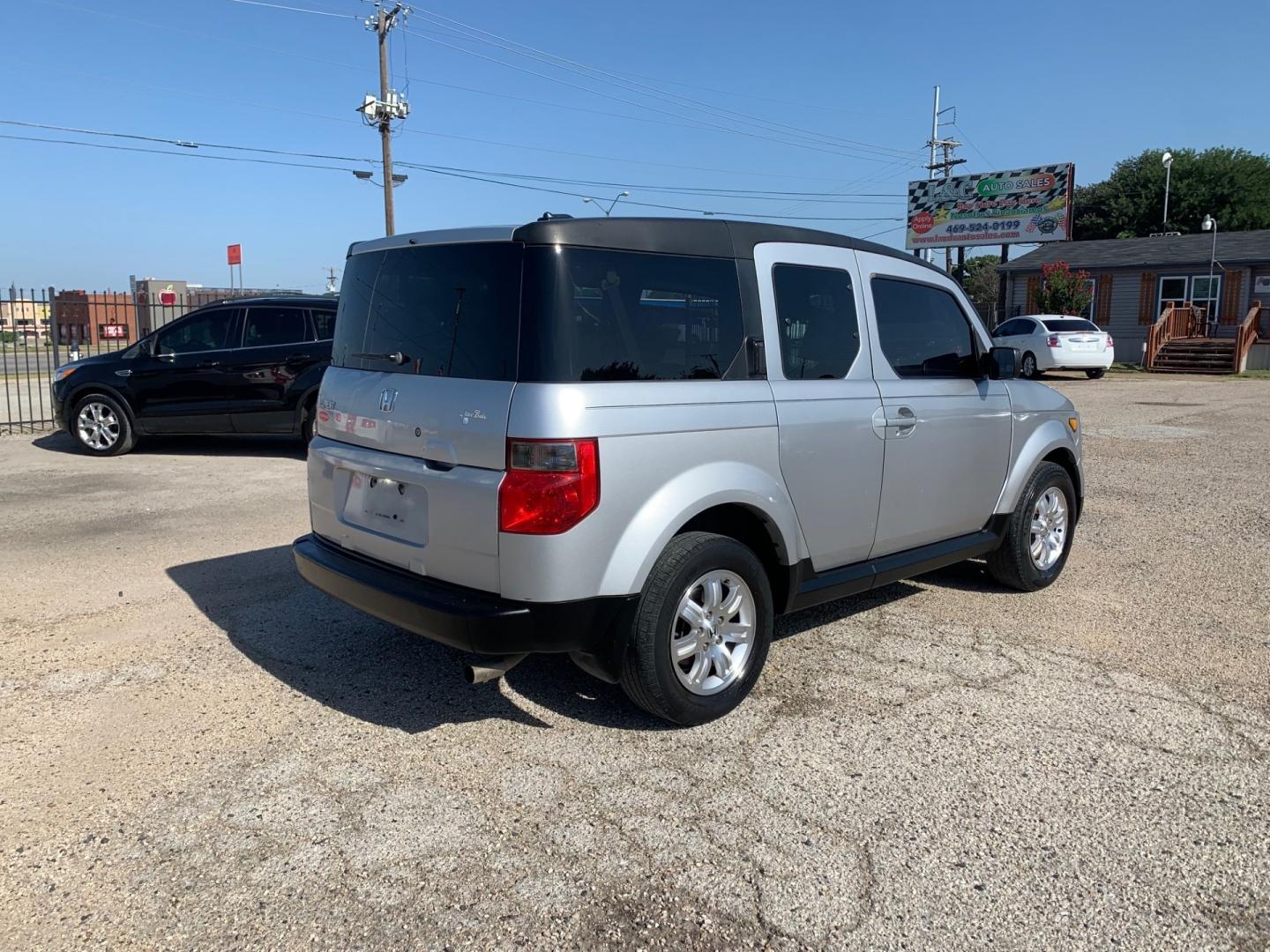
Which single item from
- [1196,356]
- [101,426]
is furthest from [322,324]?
[1196,356]

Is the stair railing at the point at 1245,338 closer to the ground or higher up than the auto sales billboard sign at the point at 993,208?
closer to the ground

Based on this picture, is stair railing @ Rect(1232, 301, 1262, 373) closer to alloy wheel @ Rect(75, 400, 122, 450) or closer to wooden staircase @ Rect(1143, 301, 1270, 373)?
wooden staircase @ Rect(1143, 301, 1270, 373)

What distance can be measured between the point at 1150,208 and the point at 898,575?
194 feet

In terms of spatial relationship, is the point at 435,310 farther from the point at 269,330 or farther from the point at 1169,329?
the point at 1169,329

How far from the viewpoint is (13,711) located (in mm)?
3963

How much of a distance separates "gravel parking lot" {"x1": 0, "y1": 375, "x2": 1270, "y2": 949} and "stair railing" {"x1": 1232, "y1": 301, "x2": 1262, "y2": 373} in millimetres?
24327

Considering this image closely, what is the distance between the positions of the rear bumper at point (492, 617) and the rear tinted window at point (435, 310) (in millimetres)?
804

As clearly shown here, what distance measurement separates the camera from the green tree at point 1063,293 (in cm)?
3030

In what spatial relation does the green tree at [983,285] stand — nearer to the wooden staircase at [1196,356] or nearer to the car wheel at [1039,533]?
the wooden staircase at [1196,356]

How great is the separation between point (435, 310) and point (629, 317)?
779 millimetres

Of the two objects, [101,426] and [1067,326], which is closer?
[101,426]

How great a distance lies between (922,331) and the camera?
16.0 feet

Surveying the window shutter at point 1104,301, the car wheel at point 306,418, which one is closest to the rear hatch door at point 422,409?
the car wheel at point 306,418

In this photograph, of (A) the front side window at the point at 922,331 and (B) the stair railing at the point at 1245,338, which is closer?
(A) the front side window at the point at 922,331
